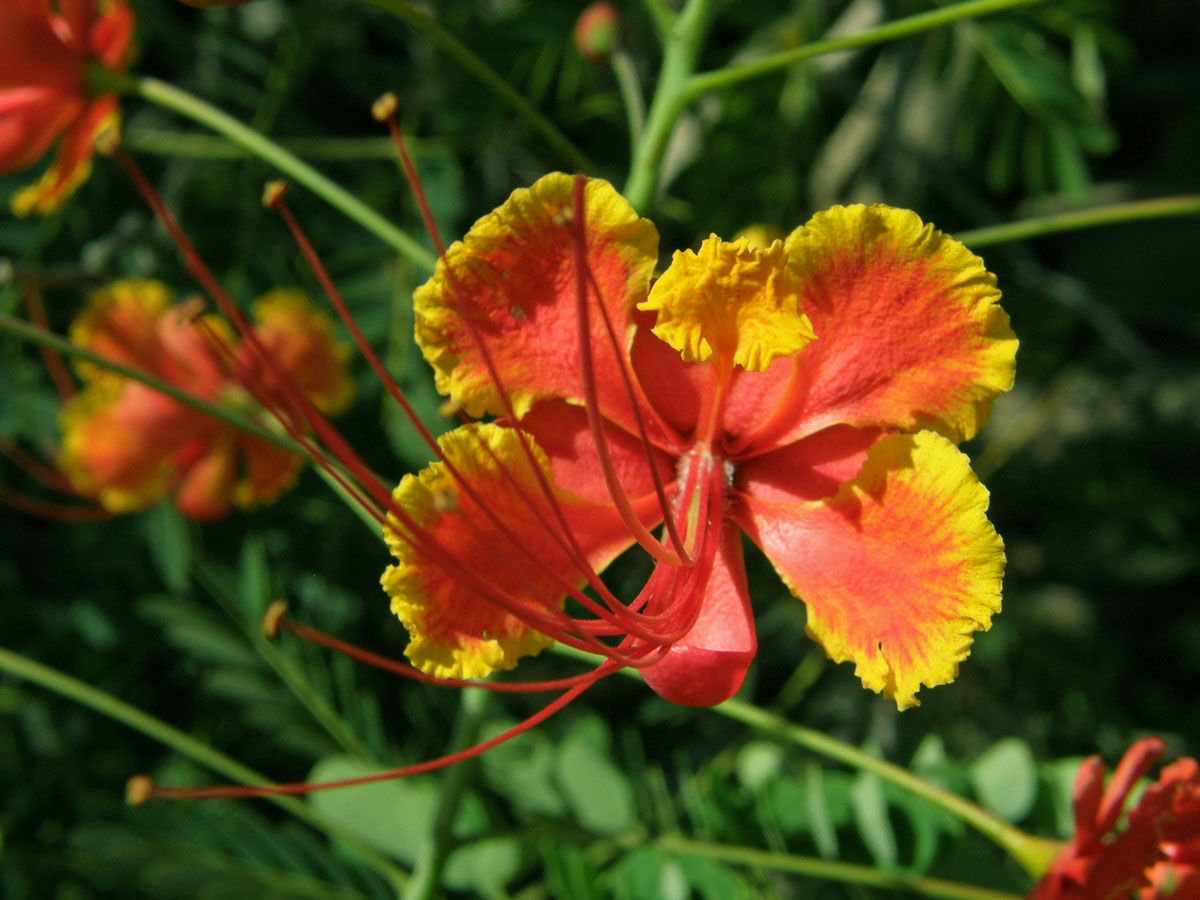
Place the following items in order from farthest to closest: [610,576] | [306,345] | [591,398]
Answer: [306,345] → [610,576] → [591,398]

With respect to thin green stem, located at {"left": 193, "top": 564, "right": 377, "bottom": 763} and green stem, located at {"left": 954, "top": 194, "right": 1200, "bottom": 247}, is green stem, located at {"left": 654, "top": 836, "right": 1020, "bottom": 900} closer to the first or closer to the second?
thin green stem, located at {"left": 193, "top": 564, "right": 377, "bottom": 763}

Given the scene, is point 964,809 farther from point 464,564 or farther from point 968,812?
point 464,564

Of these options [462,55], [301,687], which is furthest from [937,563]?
[301,687]

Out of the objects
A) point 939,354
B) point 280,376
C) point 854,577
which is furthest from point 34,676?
point 939,354

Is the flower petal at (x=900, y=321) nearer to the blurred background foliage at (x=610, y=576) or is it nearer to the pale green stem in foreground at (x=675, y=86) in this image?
the pale green stem in foreground at (x=675, y=86)

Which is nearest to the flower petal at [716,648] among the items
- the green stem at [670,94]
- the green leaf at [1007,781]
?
the green stem at [670,94]

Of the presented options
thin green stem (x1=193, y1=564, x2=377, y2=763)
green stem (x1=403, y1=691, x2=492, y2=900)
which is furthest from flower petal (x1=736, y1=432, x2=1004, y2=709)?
thin green stem (x1=193, y1=564, x2=377, y2=763)

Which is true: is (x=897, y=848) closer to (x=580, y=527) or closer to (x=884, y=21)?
(x=580, y=527)
